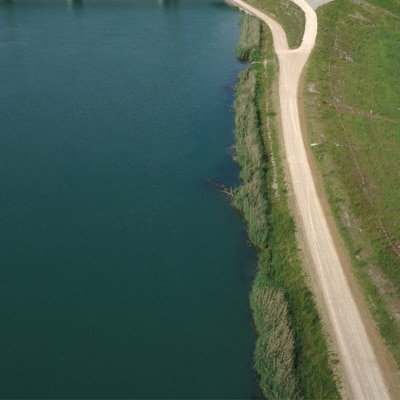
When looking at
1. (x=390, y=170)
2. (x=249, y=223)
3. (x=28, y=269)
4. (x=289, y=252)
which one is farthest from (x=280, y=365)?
(x=390, y=170)

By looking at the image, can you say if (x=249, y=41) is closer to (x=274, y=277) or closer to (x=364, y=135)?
(x=364, y=135)

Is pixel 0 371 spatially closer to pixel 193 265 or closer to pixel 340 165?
pixel 193 265

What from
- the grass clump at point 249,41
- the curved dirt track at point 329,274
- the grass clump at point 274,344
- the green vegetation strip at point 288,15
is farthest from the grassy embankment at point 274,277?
the green vegetation strip at point 288,15

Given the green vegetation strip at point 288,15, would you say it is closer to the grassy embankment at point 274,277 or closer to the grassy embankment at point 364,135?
the grassy embankment at point 364,135

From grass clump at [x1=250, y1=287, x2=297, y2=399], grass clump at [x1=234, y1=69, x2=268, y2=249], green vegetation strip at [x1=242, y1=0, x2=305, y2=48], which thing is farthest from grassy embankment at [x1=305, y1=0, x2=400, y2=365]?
grass clump at [x1=250, y1=287, x2=297, y2=399]

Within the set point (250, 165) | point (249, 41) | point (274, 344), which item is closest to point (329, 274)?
point (274, 344)

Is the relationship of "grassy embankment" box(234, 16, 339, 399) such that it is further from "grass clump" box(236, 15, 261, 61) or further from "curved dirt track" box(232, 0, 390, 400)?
"grass clump" box(236, 15, 261, 61)

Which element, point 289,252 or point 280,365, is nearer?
point 280,365
